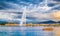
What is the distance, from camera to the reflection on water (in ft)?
7.30

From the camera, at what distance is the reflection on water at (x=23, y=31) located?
2227 millimetres

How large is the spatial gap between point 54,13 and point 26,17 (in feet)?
1.25

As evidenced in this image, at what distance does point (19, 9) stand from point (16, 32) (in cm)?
31

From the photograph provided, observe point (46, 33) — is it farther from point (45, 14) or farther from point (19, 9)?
point (19, 9)

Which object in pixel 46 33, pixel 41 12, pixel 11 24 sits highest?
pixel 41 12

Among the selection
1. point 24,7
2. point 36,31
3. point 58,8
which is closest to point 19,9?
point 24,7

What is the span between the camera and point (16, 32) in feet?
7.32

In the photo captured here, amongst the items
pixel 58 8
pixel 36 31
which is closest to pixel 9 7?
pixel 36 31

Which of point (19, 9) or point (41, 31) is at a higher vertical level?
point (19, 9)

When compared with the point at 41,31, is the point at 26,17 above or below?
above

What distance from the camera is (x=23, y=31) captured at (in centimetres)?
225

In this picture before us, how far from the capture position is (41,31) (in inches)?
88.3

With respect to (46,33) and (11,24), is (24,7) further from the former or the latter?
(46,33)

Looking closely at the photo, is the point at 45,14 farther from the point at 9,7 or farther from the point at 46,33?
the point at 9,7
